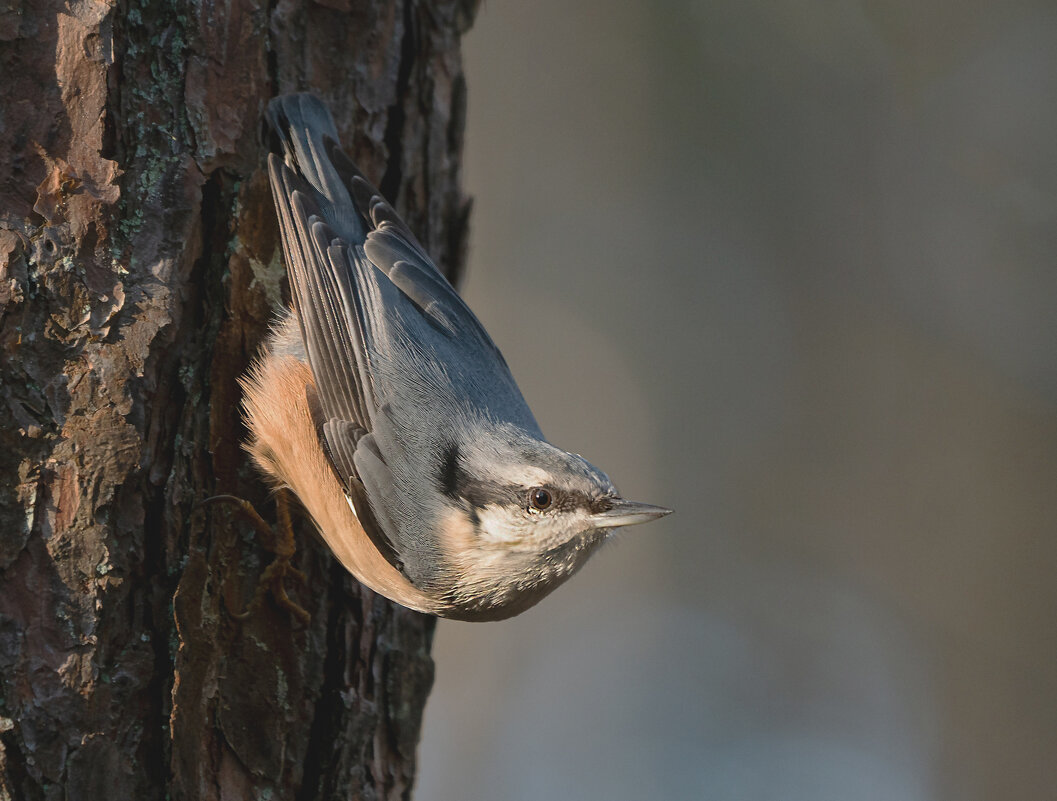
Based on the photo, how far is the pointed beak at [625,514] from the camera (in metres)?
1.84

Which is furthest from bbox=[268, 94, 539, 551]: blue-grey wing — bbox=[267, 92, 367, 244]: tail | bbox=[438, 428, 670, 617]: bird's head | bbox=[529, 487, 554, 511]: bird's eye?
bbox=[529, 487, 554, 511]: bird's eye

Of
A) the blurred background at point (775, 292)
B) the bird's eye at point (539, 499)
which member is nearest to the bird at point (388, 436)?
the bird's eye at point (539, 499)

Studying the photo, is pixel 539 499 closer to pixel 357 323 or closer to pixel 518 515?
pixel 518 515

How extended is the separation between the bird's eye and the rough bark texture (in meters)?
0.57

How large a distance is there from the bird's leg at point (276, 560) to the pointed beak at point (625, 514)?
692 millimetres

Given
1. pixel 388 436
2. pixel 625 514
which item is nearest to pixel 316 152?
pixel 388 436

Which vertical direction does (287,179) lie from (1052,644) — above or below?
above

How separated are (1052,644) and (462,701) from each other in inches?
121

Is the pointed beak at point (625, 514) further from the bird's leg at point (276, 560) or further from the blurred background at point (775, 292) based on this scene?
the blurred background at point (775, 292)

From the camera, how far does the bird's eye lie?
76.2 inches

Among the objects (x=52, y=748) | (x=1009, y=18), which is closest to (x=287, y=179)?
(x=52, y=748)

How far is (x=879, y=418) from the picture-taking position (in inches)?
197

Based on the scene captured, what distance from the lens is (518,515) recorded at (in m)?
1.99

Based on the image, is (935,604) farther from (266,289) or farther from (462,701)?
(266,289)
